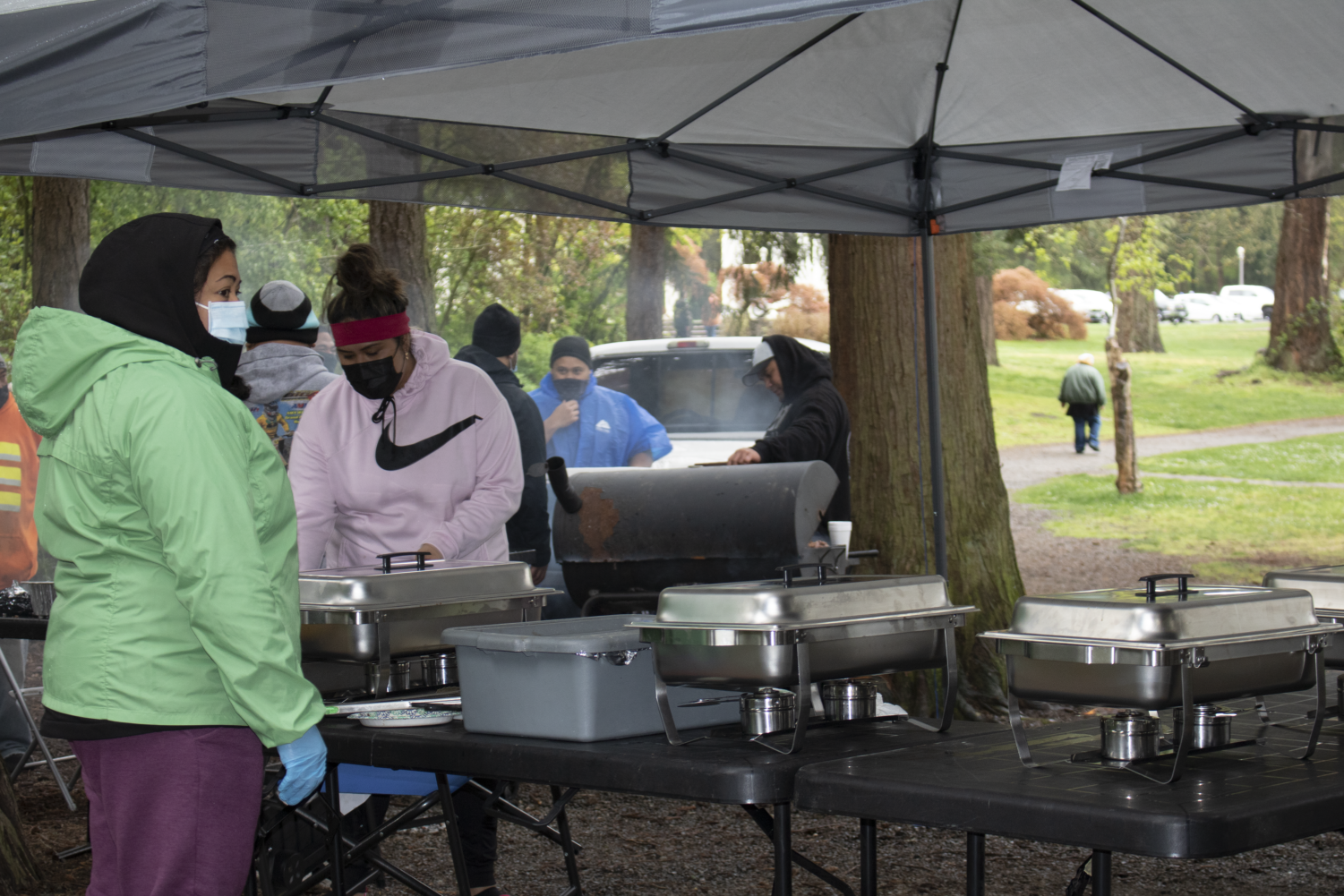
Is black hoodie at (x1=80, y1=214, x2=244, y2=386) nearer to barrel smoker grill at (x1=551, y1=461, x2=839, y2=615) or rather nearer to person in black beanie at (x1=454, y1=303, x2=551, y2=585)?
barrel smoker grill at (x1=551, y1=461, x2=839, y2=615)

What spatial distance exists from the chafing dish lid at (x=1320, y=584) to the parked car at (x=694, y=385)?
17.4ft

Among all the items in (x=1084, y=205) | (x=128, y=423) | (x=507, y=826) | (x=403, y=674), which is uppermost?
(x=1084, y=205)

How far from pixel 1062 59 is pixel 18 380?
322cm

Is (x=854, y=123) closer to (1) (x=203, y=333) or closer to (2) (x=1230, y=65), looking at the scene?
(2) (x=1230, y=65)

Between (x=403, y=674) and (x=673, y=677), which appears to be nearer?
(x=673, y=677)

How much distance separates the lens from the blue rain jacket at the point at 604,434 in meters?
6.25

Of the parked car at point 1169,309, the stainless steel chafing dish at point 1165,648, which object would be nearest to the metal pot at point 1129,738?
the stainless steel chafing dish at point 1165,648

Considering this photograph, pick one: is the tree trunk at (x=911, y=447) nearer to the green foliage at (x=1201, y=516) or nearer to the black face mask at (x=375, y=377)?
the black face mask at (x=375, y=377)

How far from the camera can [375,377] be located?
315 cm

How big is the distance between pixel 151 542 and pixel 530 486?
315 cm

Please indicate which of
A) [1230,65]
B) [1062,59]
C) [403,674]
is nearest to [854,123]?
[1062,59]

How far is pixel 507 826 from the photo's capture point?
15.3 ft

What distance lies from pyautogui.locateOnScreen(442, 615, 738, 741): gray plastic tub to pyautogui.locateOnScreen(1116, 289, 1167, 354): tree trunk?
23.4 meters

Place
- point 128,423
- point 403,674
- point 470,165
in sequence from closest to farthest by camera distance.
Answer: point 128,423
point 403,674
point 470,165
